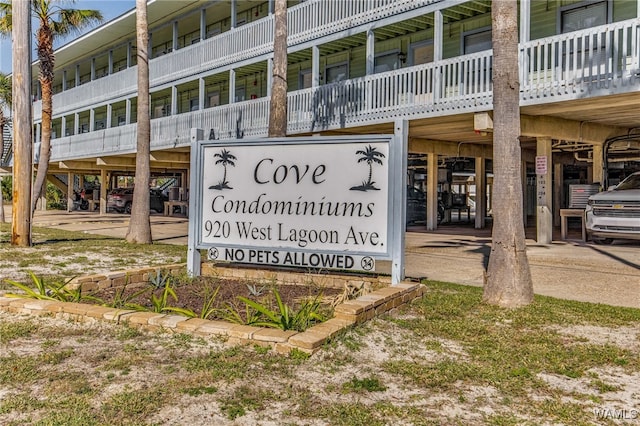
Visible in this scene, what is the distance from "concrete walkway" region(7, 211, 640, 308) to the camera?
7.84 meters

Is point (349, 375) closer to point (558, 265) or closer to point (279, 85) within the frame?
point (558, 265)

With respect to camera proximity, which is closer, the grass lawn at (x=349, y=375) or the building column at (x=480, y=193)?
the grass lawn at (x=349, y=375)

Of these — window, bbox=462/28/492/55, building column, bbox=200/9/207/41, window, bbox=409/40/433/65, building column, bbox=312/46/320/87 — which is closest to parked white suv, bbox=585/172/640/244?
window, bbox=462/28/492/55

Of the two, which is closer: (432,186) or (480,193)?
(432,186)

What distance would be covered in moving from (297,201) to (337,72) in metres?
14.2

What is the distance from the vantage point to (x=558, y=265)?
10.5 m

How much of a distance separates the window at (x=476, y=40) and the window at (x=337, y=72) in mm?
4853

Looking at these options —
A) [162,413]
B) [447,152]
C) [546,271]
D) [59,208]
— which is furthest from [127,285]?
[59,208]

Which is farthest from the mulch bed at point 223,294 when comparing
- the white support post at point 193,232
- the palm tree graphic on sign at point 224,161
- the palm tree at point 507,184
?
the palm tree at point 507,184

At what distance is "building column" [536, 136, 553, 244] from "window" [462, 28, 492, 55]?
330cm

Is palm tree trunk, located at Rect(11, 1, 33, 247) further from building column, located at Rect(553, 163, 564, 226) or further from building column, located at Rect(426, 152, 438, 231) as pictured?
building column, located at Rect(553, 163, 564, 226)

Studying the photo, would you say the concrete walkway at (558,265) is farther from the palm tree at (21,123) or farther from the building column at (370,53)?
the building column at (370,53)

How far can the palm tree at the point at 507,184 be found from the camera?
6.57 metres

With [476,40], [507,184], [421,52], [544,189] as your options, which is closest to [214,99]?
[421,52]
